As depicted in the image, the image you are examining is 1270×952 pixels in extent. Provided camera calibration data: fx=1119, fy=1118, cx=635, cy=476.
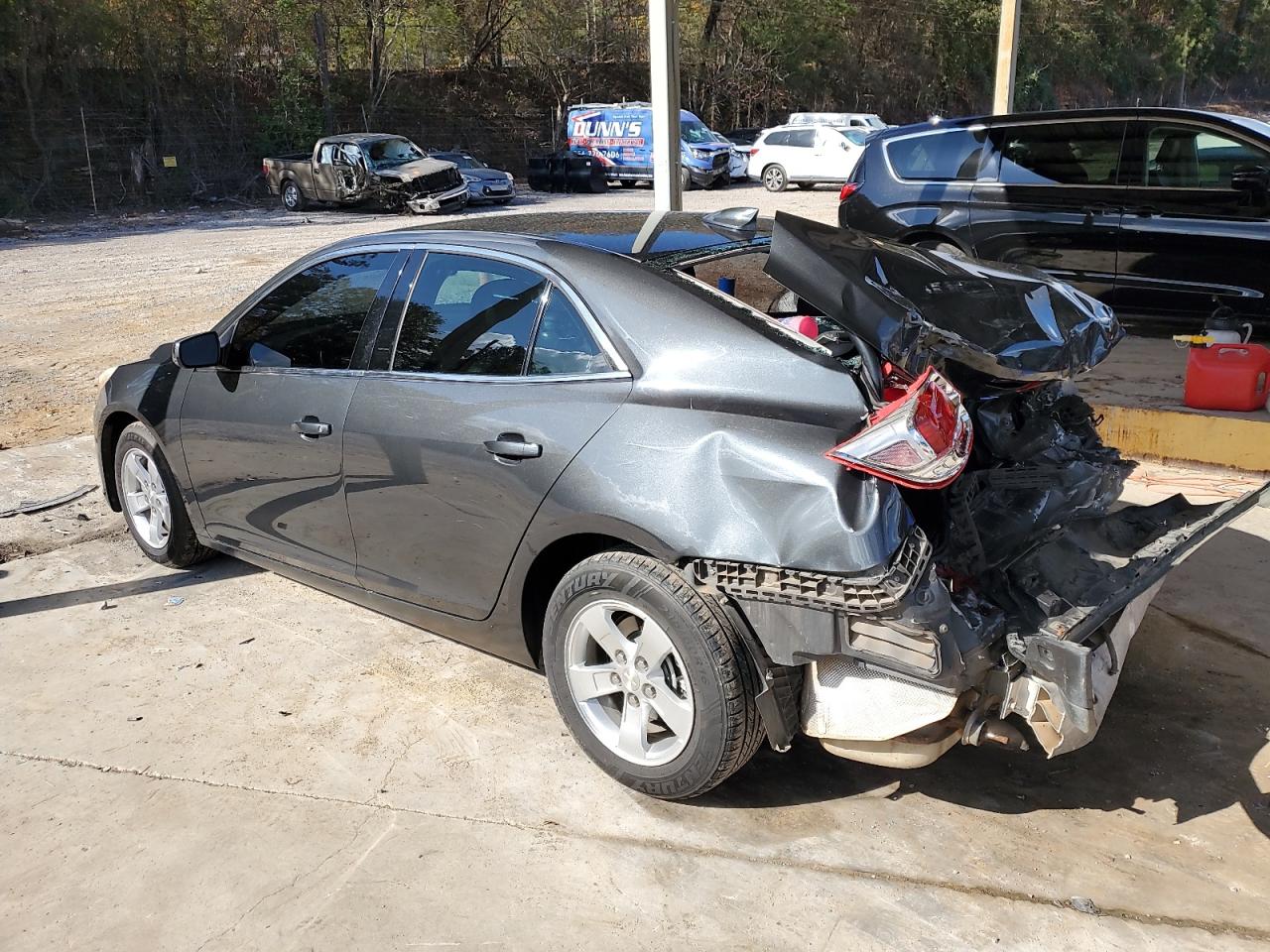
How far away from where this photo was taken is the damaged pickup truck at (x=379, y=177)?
2464 centimetres

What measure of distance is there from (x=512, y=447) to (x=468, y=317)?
0.59 meters

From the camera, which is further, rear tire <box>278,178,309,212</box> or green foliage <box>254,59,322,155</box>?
green foliage <box>254,59,322,155</box>

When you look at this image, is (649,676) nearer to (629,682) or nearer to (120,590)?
(629,682)

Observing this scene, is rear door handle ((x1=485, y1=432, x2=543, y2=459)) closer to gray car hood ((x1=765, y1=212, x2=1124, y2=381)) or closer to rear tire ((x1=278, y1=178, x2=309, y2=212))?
gray car hood ((x1=765, y1=212, x2=1124, y2=381))

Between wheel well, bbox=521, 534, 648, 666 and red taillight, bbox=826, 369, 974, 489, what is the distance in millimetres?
787

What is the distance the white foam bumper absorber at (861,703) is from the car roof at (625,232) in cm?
146

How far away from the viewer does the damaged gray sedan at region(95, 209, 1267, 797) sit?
114 inches

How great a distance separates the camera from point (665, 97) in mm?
7848

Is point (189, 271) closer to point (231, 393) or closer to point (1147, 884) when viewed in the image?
point (231, 393)

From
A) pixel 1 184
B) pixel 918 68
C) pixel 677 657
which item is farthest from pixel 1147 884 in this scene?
pixel 918 68

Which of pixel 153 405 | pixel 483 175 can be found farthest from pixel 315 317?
pixel 483 175

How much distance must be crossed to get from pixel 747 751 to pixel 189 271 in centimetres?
1488

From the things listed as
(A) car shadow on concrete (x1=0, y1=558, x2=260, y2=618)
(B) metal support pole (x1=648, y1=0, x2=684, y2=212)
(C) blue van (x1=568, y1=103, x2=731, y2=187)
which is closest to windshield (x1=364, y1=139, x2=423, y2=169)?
(C) blue van (x1=568, y1=103, x2=731, y2=187)

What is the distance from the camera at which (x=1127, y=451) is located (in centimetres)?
626
